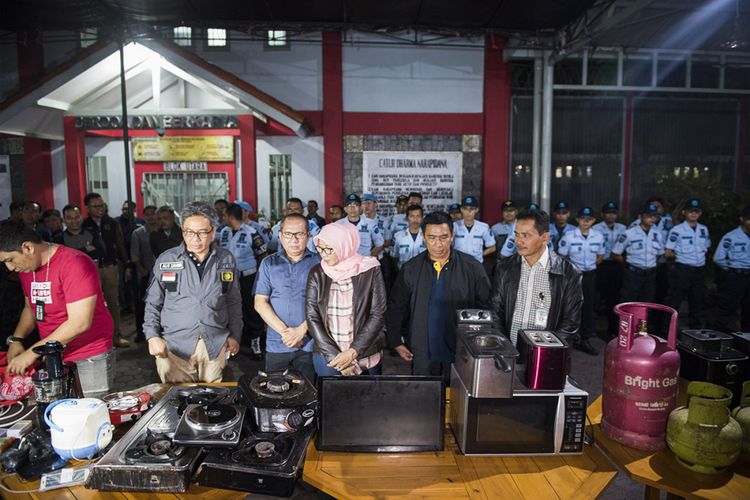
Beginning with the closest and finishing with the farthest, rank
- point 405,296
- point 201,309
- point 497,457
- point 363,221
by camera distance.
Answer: point 497,457
point 201,309
point 405,296
point 363,221

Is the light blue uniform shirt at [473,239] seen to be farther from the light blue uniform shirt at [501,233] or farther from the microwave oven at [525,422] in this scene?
the microwave oven at [525,422]

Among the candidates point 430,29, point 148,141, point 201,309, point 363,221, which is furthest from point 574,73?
point 201,309

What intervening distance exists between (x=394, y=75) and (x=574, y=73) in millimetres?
3632

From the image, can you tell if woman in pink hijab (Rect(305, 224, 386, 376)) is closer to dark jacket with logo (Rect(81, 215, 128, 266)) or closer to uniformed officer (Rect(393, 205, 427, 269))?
uniformed officer (Rect(393, 205, 427, 269))

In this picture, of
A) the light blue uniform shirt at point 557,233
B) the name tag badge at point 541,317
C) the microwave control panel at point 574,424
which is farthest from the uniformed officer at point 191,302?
the light blue uniform shirt at point 557,233

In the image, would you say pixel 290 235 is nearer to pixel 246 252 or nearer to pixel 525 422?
pixel 525 422

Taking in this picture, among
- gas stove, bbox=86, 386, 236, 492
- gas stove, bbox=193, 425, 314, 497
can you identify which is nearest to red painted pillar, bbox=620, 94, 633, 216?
gas stove, bbox=193, 425, 314, 497

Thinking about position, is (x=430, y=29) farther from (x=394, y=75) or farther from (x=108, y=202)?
(x=108, y=202)

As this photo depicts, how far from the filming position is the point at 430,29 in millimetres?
8367

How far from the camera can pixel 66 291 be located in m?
2.69

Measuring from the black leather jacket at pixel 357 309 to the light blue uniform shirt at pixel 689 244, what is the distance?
5.20 meters

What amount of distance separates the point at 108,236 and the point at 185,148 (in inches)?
146

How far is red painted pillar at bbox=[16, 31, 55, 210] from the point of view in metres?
9.16

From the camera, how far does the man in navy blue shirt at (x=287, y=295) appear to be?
314cm
